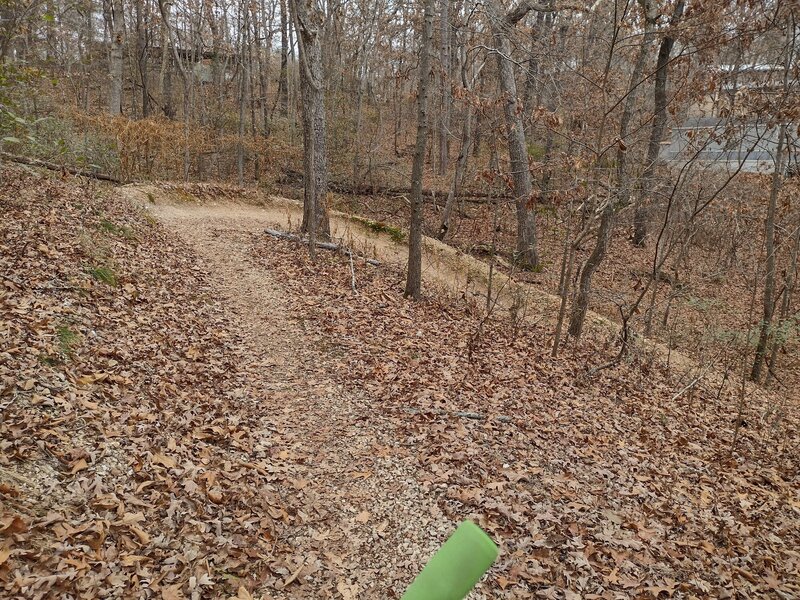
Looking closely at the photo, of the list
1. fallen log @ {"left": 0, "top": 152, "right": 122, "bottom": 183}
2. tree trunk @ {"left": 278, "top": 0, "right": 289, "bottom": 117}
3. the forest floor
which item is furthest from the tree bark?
tree trunk @ {"left": 278, "top": 0, "right": 289, "bottom": 117}

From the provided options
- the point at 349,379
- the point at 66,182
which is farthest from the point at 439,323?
the point at 66,182

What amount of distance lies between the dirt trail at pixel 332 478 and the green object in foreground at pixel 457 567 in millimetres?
3634

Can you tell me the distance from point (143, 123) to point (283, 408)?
15.1m

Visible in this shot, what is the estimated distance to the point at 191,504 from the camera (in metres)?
4.31

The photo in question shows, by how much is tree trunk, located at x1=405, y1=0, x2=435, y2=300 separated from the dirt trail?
281 cm

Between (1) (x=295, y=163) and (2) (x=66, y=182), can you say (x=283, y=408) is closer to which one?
(2) (x=66, y=182)

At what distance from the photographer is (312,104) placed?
1188 cm

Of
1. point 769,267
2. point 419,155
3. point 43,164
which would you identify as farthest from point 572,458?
point 43,164

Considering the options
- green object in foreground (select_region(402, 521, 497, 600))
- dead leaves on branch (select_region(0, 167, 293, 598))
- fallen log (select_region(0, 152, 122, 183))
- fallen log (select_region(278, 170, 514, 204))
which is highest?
fallen log (select_region(278, 170, 514, 204))

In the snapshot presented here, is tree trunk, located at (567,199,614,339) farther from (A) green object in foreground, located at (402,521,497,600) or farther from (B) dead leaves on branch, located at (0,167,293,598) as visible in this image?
(A) green object in foreground, located at (402,521,497,600)

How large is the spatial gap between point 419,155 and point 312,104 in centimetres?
394

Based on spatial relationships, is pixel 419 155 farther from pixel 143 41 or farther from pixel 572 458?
pixel 143 41

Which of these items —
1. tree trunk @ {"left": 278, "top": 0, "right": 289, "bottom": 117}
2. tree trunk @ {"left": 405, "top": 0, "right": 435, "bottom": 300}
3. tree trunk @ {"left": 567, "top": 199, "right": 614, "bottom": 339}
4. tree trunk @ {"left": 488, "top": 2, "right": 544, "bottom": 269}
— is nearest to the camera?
tree trunk @ {"left": 405, "top": 0, "right": 435, "bottom": 300}

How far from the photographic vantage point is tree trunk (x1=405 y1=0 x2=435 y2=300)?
8.62 m
